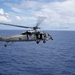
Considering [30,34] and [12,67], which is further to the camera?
[12,67]

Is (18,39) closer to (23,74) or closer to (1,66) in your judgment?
(23,74)

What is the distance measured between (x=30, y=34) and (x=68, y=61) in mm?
145104

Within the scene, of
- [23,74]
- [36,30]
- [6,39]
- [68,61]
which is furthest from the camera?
[68,61]

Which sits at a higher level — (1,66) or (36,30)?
(36,30)

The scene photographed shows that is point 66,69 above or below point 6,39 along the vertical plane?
below

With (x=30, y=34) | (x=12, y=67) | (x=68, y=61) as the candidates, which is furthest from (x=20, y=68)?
(x=30, y=34)

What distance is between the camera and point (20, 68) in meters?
171

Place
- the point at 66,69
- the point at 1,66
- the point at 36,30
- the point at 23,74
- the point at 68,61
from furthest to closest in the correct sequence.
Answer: the point at 68,61 → the point at 1,66 → the point at 66,69 → the point at 23,74 → the point at 36,30

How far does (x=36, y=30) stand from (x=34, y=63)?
133610 mm

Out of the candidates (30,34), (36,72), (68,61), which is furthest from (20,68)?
(30,34)

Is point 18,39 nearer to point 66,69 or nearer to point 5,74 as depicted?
point 5,74

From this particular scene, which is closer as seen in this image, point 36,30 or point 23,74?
point 36,30

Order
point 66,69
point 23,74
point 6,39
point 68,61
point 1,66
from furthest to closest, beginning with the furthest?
point 68,61 < point 1,66 < point 66,69 < point 23,74 < point 6,39

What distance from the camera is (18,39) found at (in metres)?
56.2
